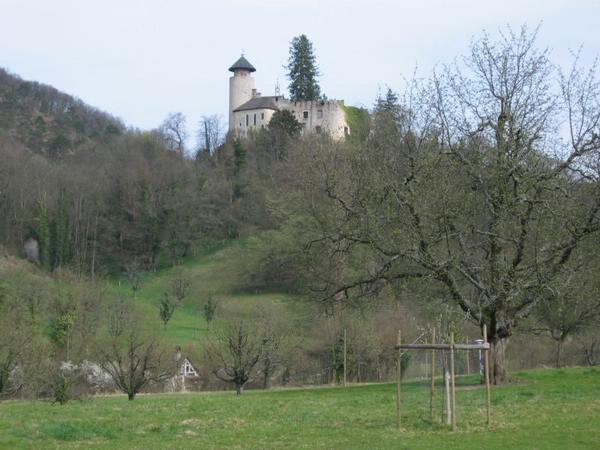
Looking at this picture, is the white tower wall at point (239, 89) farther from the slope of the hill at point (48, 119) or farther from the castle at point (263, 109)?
the slope of the hill at point (48, 119)

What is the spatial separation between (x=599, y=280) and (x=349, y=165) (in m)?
10.1

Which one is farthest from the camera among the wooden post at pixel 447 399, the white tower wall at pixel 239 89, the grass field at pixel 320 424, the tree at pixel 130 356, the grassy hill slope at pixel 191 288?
the white tower wall at pixel 239 89

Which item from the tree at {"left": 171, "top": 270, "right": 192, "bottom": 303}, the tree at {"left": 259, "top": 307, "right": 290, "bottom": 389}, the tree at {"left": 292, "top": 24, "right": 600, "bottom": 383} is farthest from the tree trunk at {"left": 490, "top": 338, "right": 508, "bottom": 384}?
the tree at {"left": 171, "top": 270, "right": 192, "bottom": 303}

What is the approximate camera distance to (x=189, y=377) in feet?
139

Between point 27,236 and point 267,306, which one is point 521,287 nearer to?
point 267,306

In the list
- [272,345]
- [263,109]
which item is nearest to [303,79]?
[263,109]

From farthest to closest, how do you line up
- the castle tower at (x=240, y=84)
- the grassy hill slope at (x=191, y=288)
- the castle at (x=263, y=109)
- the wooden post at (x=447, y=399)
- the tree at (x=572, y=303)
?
the castle tower at (x=240, y=84)
the castle at (x=263, y=109)
the grassy hill slope at (x=191, y=288)
the tree at (x=572, y=303)
the wooden post at (x=447, y=399)

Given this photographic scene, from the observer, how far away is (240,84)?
118 m

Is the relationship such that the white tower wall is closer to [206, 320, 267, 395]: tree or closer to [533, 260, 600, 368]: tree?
[206, 320, 267, 395]: tree

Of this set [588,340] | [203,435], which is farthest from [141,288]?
[203,435]

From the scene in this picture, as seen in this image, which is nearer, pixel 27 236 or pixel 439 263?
pixel 439 263

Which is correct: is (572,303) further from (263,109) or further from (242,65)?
(242,65)

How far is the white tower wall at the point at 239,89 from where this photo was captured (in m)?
116

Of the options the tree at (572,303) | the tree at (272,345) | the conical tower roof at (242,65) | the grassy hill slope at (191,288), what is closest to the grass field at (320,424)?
the tree at (572,303)
